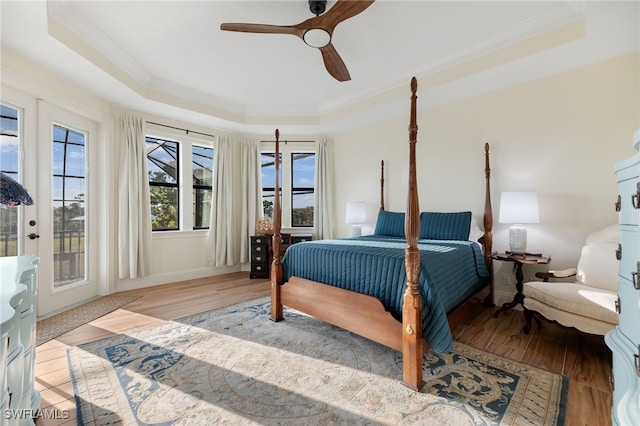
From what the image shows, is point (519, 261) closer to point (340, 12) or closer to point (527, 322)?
point (527, 322)

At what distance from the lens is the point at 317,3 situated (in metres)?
2.16

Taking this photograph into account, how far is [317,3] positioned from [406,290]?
7.33ft

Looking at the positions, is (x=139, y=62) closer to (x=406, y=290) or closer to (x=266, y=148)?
(x=266, y=148)

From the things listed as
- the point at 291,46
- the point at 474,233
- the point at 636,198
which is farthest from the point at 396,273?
the point at 291,46

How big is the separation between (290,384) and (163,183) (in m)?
3.76

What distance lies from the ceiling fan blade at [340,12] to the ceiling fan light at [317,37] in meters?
0.05

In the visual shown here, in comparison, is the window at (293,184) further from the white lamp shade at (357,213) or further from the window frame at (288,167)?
Answer: the white lamp shade at (357,213)

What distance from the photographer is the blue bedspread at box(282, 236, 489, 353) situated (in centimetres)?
182

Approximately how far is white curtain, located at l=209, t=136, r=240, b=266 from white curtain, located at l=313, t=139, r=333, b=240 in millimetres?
1487

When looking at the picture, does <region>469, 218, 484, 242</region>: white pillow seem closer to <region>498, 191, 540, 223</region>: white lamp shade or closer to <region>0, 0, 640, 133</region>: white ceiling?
<region>498, 191, 540, 223</region>: white lamp shade

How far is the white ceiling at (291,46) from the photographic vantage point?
7.41 feet

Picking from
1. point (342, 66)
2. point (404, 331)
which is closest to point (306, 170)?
point (342, 66)

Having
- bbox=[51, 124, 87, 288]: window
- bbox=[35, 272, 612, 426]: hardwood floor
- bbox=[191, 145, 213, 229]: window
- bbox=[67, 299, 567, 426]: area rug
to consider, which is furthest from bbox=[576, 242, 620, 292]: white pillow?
bbox=[51, 124, 87, 288]: window

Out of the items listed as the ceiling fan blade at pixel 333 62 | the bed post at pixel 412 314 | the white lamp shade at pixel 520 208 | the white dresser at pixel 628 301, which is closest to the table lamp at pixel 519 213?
the white lamp shade at pixel 520 208
